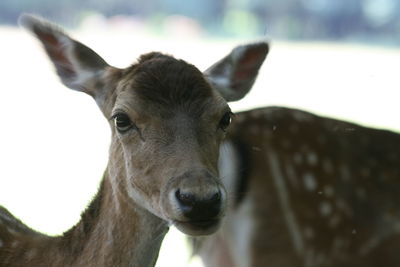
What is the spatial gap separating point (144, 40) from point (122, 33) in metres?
1.99

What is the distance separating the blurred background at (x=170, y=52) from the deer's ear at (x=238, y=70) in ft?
0.36

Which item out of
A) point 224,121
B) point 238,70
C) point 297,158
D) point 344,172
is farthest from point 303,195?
point 224,121

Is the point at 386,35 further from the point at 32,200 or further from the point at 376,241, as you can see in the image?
the point at 376,241

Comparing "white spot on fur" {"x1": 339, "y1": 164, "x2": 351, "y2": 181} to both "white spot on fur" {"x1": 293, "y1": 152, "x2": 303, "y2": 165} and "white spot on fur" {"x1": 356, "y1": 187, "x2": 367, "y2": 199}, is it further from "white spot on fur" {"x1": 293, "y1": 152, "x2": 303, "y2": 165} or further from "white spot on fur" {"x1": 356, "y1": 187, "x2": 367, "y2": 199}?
"white spot on fur" {"x1": 293, "y1": 152, "x2": 303, "y2": 165}

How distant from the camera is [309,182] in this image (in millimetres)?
5539

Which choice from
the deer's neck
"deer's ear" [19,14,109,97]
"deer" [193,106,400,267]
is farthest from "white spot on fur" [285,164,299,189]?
the deer's neck

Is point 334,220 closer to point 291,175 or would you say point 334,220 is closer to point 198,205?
point 291,175

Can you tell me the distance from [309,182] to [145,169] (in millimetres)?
2133

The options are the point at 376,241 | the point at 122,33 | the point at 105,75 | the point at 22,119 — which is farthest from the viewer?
the point at 122,33

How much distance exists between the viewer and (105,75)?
13.2ft

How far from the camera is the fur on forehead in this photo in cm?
368

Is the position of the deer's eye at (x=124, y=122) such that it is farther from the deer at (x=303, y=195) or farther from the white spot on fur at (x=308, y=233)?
the white spot on fur at (x=308, y=233)

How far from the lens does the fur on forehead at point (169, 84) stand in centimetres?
368

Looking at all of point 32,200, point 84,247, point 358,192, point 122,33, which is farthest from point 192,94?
point 122,33
